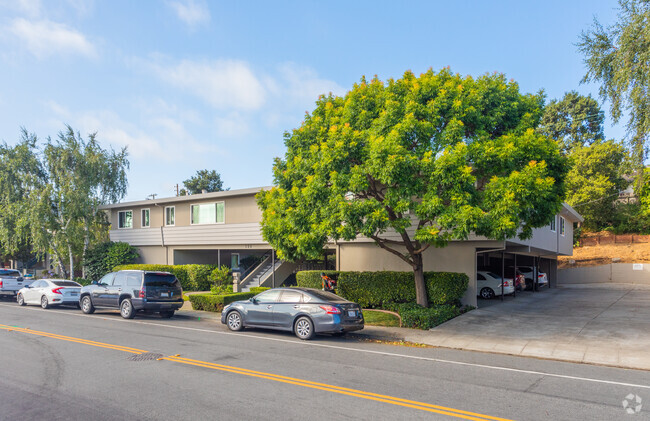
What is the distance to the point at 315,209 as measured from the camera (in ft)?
43.8

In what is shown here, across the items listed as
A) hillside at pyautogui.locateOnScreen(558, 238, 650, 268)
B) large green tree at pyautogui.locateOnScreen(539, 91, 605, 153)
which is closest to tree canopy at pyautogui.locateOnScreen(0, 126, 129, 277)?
hillside at pyautogui.locateOnScreen(558, 238, 650, 268)

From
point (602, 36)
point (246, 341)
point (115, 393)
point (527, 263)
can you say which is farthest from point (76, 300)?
point (527, 263)

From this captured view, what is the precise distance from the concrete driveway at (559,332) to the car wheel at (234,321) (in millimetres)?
5647

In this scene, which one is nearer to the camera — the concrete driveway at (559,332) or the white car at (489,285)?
the concrete driveway at (559,332)

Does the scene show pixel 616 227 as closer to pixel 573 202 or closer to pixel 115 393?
pixel 573 202

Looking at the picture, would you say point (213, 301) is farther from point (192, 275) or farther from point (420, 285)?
point (420, 285)

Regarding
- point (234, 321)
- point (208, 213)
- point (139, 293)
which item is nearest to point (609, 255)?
point (208, 213)

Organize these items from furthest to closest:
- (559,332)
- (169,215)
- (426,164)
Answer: (169,215)
(559,332)
(426,164)

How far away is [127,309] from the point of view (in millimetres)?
16516

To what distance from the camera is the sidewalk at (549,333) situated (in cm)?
1080

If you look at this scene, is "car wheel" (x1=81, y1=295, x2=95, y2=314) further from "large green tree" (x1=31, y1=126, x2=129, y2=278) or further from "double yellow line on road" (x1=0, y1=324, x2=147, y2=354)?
"large green tree" (x1=31, y1=126, x2=129, y2=278)

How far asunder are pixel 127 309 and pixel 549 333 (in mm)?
14465

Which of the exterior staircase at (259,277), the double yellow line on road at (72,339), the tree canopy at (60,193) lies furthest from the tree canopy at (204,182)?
the double yellow line on road at (72,339)

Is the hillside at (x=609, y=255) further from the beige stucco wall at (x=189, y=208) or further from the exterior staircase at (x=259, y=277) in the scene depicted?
the beige stucco wall at (x=189, y=208)
